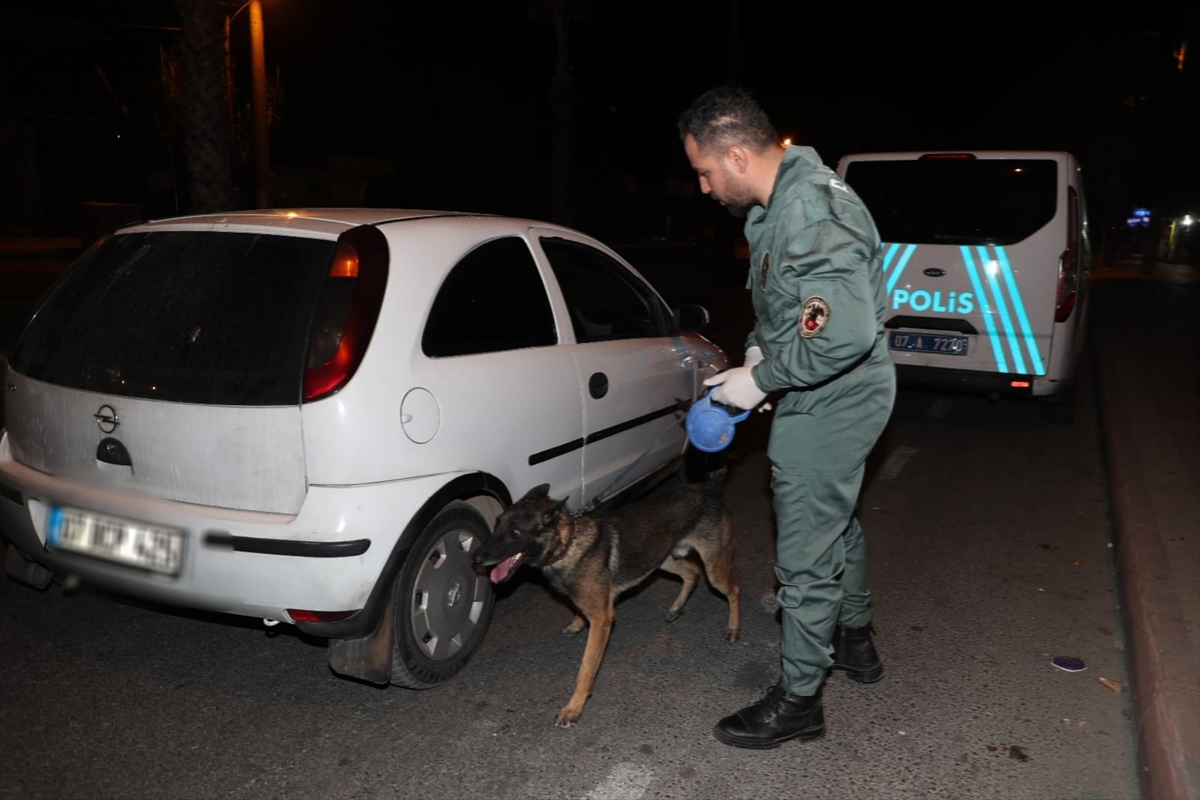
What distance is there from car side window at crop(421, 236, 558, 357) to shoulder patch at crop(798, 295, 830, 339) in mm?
1294

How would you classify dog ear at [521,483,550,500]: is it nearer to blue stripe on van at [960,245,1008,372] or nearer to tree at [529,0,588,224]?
blue stripe on van at [960,245,1008,372]

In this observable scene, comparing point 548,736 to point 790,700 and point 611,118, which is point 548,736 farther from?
point 611,118

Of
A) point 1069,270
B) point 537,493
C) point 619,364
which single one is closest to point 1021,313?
point 1069,270

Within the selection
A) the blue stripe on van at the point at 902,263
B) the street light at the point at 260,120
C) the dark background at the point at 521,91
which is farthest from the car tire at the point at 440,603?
the dark background at the point at 521,91

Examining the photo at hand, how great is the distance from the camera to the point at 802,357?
104 inches

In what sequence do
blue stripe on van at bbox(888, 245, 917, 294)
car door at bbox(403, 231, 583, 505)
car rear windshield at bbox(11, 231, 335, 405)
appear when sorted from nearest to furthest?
car rear windshield at bbox(11, 231, 335, 405)
car door at bbox(403, 231, 583, 505)
blue stripe on van at bbox(888, 245, 917, 294)

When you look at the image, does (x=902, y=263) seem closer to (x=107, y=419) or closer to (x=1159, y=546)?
(x=1159, y=546)

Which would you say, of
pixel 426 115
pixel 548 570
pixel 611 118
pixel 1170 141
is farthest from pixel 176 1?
pixel 1170 141

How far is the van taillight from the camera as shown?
285cm

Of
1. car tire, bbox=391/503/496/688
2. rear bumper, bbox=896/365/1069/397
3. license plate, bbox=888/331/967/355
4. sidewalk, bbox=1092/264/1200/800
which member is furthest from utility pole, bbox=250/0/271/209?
car tire, bbox=391/503/496/688

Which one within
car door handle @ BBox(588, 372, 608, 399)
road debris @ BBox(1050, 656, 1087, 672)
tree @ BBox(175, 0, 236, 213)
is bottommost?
road debris @ BBox(1050, 656, 1087, 672)

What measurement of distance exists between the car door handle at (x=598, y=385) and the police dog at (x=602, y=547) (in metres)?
0.54

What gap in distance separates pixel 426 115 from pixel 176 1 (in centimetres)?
2344

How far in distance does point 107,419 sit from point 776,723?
2.49 metres
